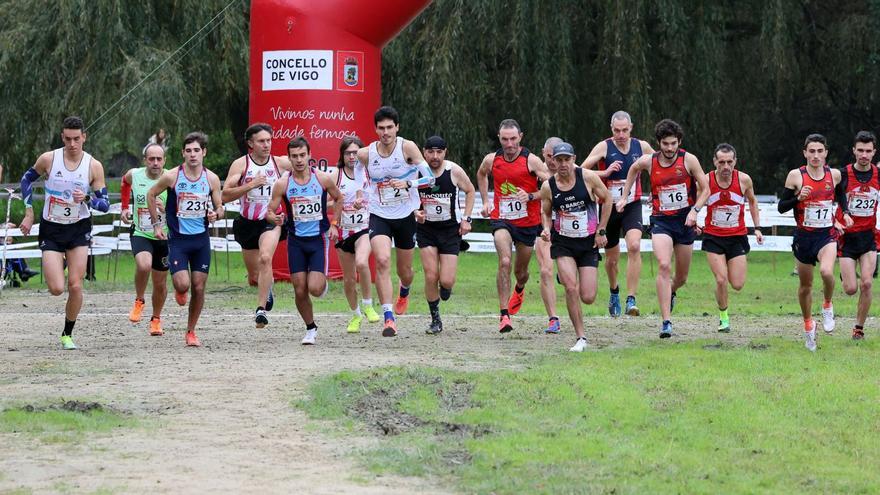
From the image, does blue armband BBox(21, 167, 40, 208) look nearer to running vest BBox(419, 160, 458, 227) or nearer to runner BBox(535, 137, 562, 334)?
running vest BBox(419, 160, 458, 227)

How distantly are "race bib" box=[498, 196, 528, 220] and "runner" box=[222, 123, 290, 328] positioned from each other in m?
2.24

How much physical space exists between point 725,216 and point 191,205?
531cm

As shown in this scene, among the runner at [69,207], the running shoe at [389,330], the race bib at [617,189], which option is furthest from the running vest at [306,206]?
the race bib at [617,189]

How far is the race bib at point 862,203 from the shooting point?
15.3 m

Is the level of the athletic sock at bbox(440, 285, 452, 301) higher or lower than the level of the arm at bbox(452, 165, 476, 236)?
lower

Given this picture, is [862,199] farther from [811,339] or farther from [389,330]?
[389,330]

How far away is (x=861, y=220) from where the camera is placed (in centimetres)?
1532

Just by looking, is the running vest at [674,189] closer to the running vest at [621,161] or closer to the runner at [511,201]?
the runner at [511,201]

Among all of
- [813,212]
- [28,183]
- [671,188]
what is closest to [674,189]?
[671,188]

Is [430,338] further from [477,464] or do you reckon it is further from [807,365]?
[477,464]

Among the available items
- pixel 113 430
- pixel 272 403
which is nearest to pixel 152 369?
pixel 272 403

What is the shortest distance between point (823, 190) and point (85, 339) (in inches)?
283

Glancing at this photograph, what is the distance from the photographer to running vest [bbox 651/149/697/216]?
15883mm

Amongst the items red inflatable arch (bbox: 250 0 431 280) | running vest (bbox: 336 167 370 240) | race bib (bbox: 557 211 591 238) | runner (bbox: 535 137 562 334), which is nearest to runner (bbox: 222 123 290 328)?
running vest (bbox: 336 167 370 240)
